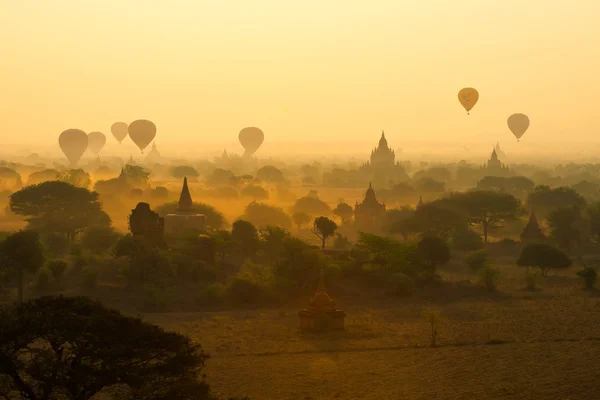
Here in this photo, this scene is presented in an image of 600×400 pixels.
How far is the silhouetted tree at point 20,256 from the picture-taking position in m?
40.5

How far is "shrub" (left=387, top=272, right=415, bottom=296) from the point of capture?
142 feet

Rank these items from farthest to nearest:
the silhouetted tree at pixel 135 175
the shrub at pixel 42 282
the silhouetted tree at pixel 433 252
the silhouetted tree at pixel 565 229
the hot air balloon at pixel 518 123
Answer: the hot air balloon at pixel 518 123 → the silhouetted tree at pixel 135 175 → the silhouetted tree at pixel 565 229 → the silhouetted tree at pixel 433 252 → the shrub at pixel 42 282

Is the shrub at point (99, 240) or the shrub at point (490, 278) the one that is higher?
the shrub at point (99, 240)

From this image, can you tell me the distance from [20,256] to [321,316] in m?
13.8

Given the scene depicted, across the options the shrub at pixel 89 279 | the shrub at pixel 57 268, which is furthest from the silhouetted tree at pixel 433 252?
the shrub at pixel 57 268

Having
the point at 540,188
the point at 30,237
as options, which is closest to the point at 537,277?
the point at 30,237

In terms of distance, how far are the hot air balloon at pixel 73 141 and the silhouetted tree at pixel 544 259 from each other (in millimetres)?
146523

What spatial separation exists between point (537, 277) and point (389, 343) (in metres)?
17.0

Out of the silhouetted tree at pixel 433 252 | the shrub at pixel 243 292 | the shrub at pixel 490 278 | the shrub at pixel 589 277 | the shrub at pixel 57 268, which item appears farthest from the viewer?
the silhouetted tree at pixel 433 252

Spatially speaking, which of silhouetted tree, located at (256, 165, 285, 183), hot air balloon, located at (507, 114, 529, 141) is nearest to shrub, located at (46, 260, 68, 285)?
silhouetted tree, located at (256, 165, 285, 183)

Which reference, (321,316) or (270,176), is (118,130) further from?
(321,316)

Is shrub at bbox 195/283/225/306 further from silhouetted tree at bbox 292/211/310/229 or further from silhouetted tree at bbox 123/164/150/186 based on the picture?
silhouetted tree at bbox 123/164/150/186

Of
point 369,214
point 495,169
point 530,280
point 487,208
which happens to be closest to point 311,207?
point 369,214

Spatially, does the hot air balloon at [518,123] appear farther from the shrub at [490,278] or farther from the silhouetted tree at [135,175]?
the shrub at [490,278]
